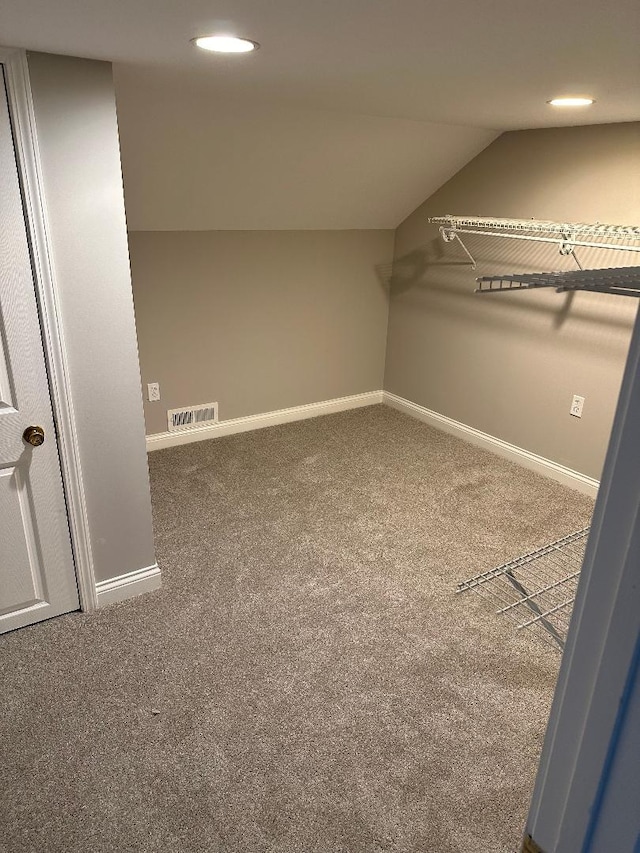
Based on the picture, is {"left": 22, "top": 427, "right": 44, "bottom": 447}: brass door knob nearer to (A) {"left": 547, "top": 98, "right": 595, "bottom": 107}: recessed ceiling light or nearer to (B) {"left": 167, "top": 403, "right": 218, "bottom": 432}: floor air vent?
(B) {"left": 167, "top": 403, "right": 218, "bottom": 432}: floor air vent

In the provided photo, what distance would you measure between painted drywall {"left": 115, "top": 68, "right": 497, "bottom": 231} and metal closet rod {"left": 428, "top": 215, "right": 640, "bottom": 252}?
33 cm

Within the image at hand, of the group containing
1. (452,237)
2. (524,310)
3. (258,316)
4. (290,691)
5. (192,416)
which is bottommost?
(290,691)

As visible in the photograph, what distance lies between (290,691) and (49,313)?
1.45 m

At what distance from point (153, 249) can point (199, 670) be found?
2.24m

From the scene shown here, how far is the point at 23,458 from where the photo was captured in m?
2.10

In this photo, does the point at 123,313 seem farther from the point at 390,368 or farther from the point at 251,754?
the point at 390,368

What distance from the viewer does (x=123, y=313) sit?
211 centimetres

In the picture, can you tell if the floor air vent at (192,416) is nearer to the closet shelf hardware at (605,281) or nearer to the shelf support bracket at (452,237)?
the shelf support bracket at (452,237)

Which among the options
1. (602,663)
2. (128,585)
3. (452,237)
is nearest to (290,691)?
(128,585)

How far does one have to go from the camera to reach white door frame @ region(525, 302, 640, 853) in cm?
50

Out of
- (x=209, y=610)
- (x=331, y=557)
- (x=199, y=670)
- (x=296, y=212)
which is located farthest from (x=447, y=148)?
(x=199, y=670)

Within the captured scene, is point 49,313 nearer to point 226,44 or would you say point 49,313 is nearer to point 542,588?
point 226,44

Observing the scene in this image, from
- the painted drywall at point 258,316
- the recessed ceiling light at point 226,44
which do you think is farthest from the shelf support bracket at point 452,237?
the recessed ceiling light at point 226,44

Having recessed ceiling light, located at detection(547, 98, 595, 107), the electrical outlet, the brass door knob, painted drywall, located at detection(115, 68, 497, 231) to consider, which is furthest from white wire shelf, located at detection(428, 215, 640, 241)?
the brass door knob
